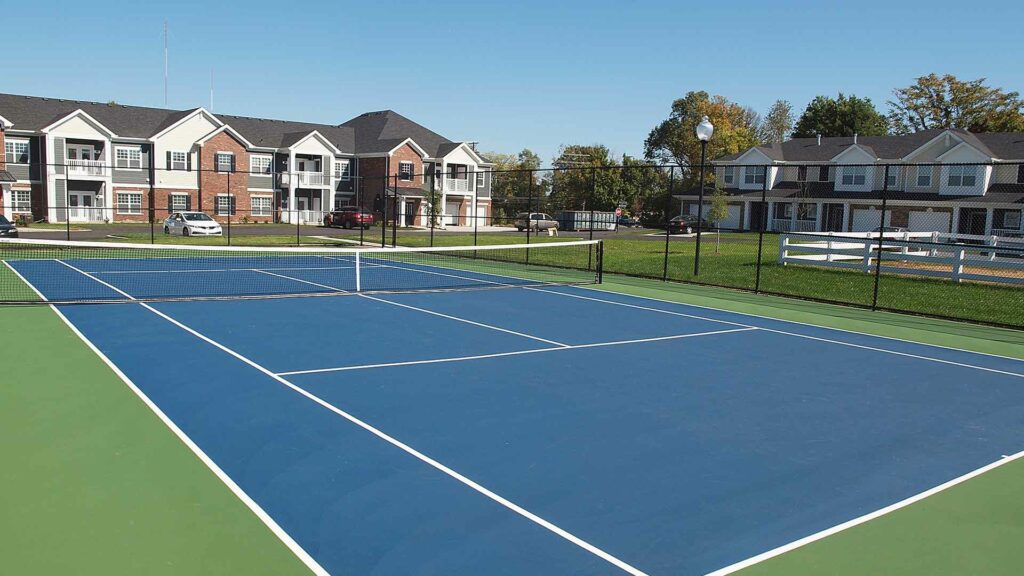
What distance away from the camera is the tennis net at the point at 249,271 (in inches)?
661

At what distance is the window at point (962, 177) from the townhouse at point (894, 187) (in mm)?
54

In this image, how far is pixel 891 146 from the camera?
54812 millimetres

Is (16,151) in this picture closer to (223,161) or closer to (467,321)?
(223,161)

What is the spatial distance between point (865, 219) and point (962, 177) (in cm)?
604

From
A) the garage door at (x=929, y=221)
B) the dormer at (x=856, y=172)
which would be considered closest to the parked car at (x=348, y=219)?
the dormer at (x=856, y=172)

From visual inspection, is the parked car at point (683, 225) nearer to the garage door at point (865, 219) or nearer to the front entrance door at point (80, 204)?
the garage door at point (865, 219)

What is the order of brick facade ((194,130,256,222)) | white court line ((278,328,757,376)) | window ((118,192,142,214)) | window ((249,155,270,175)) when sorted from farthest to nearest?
window ((249,155,270,175)) → brick facade ((194,130,256,222)) → window ((118,192,142,214)) → white court line ((278,328,757,376))

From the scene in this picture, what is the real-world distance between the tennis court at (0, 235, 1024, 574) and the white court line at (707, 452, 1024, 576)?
4 centimetres

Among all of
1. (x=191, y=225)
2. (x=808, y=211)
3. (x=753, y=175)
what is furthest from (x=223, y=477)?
(x=753, y=175)

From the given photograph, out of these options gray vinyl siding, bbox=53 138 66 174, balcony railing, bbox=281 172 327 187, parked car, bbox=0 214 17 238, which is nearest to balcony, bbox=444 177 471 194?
balcony railing, bbox=281 172 327 187

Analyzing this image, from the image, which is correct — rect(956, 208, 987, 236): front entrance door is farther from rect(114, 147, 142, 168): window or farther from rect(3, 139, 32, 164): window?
rect(3, 139, 32, 164): window

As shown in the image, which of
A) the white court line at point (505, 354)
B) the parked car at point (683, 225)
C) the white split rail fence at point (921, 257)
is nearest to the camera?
the white court line at point (505, 354)

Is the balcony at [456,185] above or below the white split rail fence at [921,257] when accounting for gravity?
above

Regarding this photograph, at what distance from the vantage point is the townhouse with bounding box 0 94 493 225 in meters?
49.9
